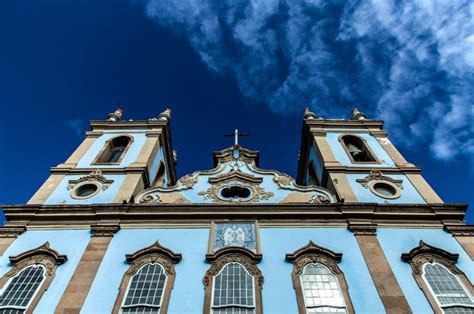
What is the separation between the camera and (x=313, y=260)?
1284cm

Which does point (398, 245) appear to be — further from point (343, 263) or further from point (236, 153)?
point (236, 153)

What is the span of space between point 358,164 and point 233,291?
907cm

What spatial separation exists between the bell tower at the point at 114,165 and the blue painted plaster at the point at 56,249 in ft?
6.54

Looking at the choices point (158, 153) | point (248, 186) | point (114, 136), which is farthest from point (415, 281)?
point (114, 136)

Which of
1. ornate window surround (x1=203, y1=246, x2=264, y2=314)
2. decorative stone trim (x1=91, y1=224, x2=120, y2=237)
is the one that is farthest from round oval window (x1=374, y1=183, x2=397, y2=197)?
decorative stone trim (x1=91, y1=224, x2=120, y2=237)

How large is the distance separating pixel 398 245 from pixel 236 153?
27.6 feet

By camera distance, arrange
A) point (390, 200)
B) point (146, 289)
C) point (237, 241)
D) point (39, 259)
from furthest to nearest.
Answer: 1. point (390, 200)
2. point (237, 241)
3. point (39, 259)
4. point (146, 289)

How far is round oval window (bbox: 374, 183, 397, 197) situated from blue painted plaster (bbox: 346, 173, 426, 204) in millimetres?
358

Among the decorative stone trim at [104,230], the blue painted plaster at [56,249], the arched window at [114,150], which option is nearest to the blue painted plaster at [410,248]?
the decorative stone trim at [104,230]

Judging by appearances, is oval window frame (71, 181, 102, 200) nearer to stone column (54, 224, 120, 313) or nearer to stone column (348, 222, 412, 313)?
stone column (54, 224, 120, 313)

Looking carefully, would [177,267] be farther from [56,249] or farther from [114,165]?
[114,165]

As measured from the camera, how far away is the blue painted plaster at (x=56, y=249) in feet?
38.3

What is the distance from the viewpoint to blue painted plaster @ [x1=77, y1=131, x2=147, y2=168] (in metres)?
18.4

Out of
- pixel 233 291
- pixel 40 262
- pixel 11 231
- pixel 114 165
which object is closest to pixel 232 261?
pixel 233 291
